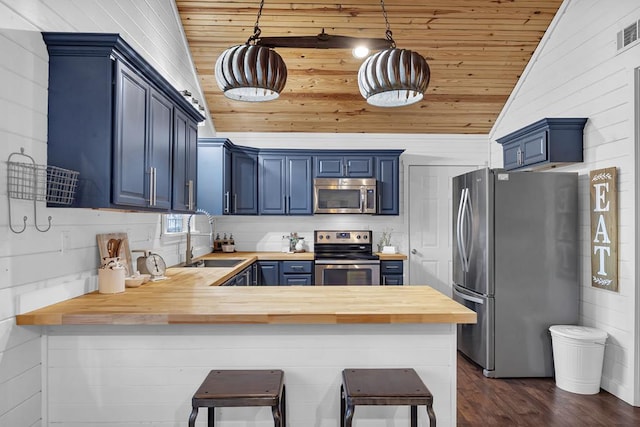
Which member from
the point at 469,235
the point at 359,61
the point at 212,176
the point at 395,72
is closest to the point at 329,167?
the point at 359,61

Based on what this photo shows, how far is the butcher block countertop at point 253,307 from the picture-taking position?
6.33 feet

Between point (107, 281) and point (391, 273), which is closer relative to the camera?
point (107, 281)

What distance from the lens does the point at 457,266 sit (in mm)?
4270

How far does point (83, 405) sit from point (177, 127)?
1.81 meters

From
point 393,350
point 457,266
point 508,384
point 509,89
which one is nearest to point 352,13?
point 509,89

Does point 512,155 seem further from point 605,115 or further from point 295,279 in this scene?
point 295,279

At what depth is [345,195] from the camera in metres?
5.34

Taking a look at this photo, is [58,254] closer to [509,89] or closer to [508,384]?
[508,384]

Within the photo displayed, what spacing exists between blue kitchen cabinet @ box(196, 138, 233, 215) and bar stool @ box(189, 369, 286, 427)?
310 cm

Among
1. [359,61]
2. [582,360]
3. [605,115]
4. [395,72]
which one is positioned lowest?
[582,360]

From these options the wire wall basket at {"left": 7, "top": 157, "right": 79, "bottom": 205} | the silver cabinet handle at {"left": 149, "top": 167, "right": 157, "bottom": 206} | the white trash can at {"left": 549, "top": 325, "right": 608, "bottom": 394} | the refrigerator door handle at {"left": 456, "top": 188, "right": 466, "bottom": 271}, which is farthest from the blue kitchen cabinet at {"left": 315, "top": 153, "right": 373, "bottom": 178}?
the wire wall basket at {"left": 7, "top": 157, "right": 79, "bottom": 205}

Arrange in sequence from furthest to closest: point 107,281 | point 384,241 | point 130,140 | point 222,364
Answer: point 384,241 < point 107,281 < point 130,140 < point 222,364

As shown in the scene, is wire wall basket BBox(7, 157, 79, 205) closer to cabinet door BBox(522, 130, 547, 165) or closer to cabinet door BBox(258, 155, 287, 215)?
cabinet door BBox(258, 155, 287, 215)

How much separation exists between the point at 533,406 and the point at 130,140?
3.19 m
